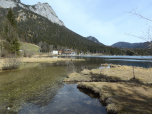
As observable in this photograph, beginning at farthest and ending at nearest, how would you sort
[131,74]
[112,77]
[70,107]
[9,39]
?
[9,39] < [131,74] < [112,77] < [70,107]

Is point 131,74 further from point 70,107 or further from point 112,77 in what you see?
point 70,107

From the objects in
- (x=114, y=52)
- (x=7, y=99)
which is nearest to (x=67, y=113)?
(x=7, y=99)

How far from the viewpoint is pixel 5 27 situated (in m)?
39.2

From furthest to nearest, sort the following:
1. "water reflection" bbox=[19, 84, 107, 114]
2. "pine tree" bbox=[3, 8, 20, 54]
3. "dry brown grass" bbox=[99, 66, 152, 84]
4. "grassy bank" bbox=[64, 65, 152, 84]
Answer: "pine tree" bbox=[3, 8, 20, 54], "grassy bank" bbox=[64, 65, 152, 84], "dry brown grass" bbox=[99, 66, 152, 84], "water reflection" bbox=[19, 84, 107, 114]

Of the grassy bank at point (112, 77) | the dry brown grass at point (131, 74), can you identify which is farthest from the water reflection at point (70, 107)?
the dry brown grass at point (131, 74)

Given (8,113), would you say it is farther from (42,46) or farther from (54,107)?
(42,46)

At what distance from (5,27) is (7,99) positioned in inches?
1682

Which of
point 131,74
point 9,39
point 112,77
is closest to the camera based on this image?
point 112,77

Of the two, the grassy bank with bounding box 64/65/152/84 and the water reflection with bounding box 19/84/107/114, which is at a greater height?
the grassy bank with bounding box 64/65/152/84

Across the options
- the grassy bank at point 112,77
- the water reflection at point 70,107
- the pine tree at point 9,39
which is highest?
the pine tree at point 9,39

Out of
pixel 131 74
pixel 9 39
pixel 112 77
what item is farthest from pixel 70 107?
pixel 9 39

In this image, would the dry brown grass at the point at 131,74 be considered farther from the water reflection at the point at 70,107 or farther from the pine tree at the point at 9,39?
the pine tree at the point at 9,39

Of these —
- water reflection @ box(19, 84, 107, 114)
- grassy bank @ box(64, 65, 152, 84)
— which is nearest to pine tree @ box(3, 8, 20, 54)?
grassy bank @ box(64, 65, 152, 84)

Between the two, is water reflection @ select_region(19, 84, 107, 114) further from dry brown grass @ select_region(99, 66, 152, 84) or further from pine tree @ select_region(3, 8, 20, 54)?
pine tree @ select_region(3, 8, 20, 54)
